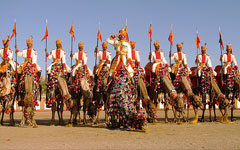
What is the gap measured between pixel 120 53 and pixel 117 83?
1070 millimetres

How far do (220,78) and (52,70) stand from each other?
8.05 metres

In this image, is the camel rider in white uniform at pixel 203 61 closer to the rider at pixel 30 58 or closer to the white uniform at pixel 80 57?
the white uniform at pixel 80 57

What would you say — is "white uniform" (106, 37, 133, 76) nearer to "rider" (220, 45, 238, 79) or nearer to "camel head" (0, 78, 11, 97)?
"camel head" (0, 78, 11, 97)

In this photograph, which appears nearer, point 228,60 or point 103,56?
point 103,56

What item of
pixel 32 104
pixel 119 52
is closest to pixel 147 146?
pixel 119 52

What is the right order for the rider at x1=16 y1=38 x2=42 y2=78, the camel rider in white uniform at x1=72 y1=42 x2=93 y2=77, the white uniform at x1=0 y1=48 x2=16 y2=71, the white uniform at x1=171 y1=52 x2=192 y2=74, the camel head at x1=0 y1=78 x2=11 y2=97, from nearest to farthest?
the camel head at x1=0 y1=78 x2=11 y2=97 < the rider at x1=16 y1=38 x2=42 y2=78 < the white uniform at x1=0 y1=48 x2=16 y2=71 < the camel rider in white uniform at x1=72 y1=42 x2=93 y2=77 < the white uniform at x1=171 y1=52 x2=192 y2=74

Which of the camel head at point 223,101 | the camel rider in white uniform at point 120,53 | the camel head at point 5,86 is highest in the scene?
the camel rider in white uniform at point 120,53

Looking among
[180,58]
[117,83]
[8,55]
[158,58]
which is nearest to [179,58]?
[180,58]

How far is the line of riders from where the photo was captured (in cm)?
1005

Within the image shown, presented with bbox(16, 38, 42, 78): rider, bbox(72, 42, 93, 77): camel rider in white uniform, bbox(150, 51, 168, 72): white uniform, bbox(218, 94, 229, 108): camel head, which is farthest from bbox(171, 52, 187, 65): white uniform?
bbox(16, 38, 42, 78): rider

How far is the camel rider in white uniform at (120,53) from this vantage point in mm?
10125

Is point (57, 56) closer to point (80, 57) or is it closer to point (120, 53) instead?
point (80, 57)

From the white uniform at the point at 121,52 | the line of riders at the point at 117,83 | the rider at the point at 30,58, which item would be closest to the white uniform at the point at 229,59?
the line of riders at the point at 117,83

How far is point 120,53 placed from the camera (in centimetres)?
1020
